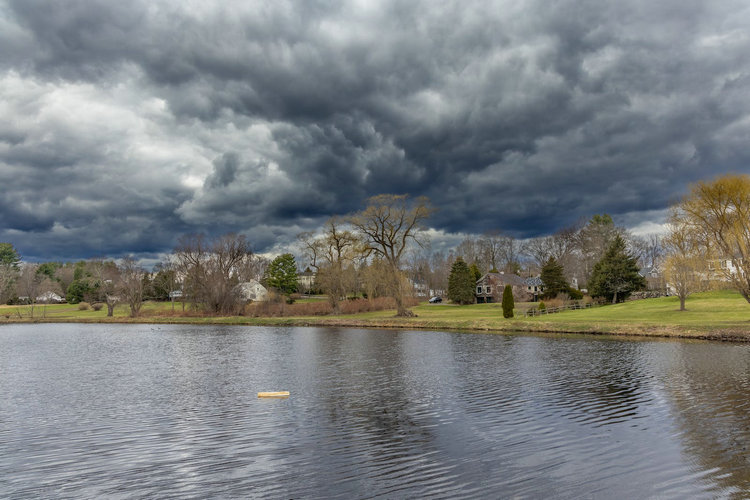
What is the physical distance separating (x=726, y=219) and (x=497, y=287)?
58.2 m

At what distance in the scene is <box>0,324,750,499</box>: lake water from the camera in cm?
848

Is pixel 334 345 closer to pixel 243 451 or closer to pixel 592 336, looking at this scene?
pixel 592 336

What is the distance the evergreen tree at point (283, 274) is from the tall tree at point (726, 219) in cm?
8159

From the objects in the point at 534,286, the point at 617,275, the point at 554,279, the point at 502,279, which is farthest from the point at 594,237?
the point at 617,275

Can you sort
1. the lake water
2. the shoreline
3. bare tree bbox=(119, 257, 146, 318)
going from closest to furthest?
the lake water < the shoreline < bare tree bbox=(119, 257, 146, 318)

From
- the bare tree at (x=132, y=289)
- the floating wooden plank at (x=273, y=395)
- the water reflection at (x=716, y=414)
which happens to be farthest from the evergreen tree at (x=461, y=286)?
the floating wooden plank at (x=273, y=395)

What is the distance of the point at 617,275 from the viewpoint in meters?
63.9

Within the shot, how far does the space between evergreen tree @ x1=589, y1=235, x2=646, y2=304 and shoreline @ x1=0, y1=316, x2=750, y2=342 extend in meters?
25.7

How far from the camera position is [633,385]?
688 inches

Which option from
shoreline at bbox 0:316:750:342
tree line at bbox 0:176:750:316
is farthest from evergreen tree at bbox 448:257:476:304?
shoreline at bbox 0:316:750:342

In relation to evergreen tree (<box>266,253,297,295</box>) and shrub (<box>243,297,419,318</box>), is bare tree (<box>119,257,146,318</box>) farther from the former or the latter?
evergreen tree (<box>266,253,297,295</box>)

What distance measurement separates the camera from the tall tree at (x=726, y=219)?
117 feet

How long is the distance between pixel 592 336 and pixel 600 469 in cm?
3006

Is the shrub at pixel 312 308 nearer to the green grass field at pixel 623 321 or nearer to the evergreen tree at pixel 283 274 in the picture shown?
the green grass field at pixel 623 321
